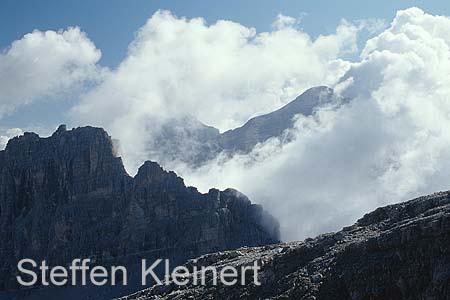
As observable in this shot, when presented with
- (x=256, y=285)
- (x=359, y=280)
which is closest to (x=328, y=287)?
(x=359, y=280)

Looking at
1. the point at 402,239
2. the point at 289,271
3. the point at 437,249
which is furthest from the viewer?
the point at 289,271

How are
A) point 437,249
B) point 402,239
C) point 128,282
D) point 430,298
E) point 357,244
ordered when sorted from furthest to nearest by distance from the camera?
point 128,282, point 357,244, point 402,239, point 437,249, point 430,298

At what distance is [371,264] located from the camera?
6288 centimetres

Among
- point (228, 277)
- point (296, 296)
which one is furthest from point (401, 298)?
point (228, 277)

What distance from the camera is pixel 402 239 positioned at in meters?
62.8

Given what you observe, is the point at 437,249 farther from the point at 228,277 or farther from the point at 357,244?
the point at 228,277

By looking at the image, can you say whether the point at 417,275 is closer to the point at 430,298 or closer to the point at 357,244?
the point at 430,298

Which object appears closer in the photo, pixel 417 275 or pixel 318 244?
pixel 417 275

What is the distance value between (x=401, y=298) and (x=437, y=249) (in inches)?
199

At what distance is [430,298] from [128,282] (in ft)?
504

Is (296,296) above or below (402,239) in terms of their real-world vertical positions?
below

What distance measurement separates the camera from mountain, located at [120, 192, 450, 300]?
58.2 m

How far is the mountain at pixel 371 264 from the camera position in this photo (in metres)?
58.2

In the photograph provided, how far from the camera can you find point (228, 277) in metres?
80.3
